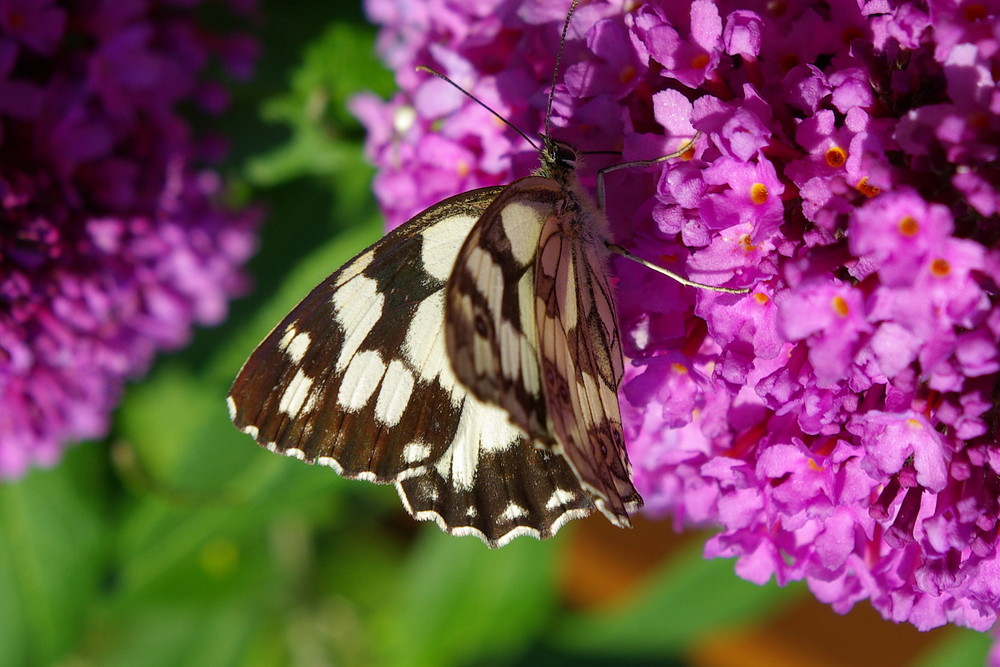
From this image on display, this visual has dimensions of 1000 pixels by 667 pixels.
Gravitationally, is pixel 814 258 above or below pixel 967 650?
above

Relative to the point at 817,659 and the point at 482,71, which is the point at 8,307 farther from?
the point at 817,659

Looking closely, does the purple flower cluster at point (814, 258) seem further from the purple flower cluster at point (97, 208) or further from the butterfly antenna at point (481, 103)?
the purple flower cluster at point (97, 208)

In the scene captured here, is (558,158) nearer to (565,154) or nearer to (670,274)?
(565,154)

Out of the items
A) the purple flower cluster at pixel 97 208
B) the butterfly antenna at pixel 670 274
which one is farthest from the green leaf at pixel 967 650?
the purple flower cluster at pixel 97 208

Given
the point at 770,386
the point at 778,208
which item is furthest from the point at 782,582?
the point at 778,208

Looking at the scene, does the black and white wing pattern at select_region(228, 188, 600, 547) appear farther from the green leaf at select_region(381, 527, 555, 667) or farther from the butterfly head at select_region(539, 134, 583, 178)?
the green leaf at select_region(381, 527, 555, 667)

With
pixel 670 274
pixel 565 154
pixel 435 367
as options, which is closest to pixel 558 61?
pixel 565 154
